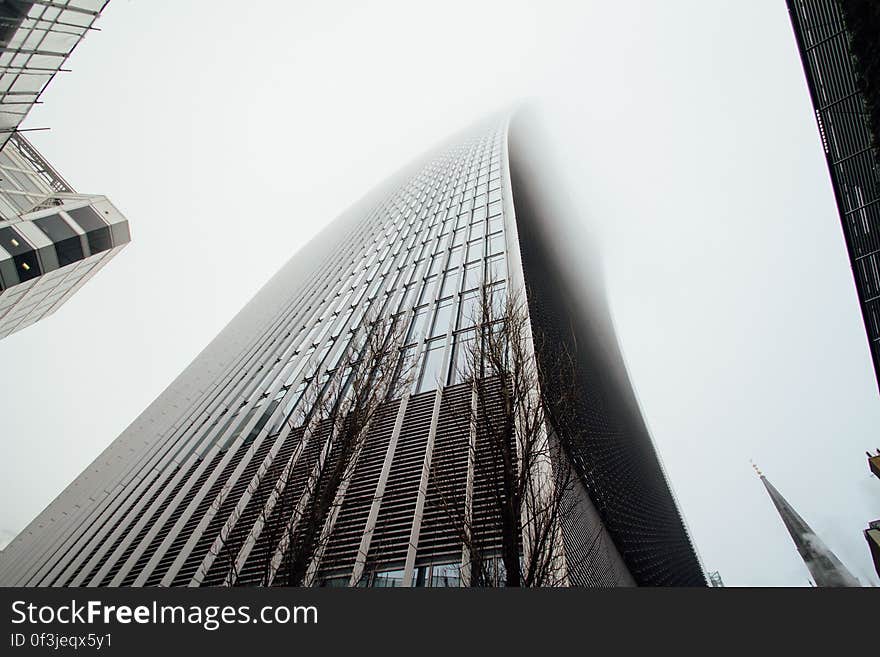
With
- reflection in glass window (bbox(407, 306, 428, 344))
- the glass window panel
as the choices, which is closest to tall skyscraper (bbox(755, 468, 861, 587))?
the glass window panel

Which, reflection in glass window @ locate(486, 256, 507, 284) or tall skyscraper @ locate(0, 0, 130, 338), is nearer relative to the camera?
tall skyscraper @ locate(0, 0, 130, 338)

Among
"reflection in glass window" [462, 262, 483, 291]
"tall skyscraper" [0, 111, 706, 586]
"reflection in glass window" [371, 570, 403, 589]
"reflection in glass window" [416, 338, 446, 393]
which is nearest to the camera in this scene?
"tall skyscraper" [0, 111, 706, 586]

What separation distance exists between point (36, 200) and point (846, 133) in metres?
25.8

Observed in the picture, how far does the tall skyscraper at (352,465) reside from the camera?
714 cm

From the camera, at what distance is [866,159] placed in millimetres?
13438

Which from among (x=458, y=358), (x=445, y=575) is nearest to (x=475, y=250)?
(x=458, y=358)

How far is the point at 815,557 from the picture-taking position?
112625mm

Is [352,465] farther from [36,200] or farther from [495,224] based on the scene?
[495,224]

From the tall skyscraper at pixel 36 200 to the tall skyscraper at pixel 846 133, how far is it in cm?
1989

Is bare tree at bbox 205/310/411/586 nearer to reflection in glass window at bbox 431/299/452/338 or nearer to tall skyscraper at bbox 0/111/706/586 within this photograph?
tall skyscraper at bbox 0/111/706/586

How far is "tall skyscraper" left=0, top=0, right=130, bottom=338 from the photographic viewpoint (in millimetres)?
11742

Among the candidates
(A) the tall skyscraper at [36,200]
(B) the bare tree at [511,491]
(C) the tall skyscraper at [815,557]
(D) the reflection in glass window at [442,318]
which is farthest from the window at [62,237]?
A: (C) the tall skyscraper at [815,557]

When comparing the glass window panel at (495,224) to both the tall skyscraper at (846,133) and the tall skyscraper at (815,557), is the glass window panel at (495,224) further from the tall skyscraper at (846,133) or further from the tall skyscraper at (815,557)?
the tall skyscraper at (815,557)

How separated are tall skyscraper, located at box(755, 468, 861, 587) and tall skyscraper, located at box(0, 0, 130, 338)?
143216 mm
